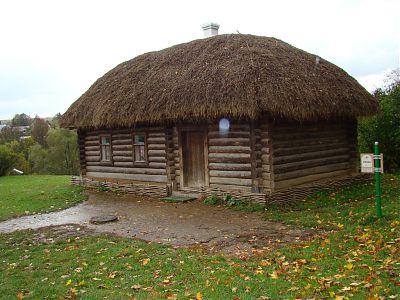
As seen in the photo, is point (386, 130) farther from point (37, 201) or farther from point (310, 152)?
point (37, 201)

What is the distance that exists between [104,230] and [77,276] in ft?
11.9

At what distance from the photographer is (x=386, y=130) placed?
19141 millimetres

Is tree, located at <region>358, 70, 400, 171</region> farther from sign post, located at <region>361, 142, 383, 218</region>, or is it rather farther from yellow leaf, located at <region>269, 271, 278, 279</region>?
A: yellow leaf, located at <region>269, 271, 278, 279</region>

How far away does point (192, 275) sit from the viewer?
670 centimetres

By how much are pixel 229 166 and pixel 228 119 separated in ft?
4.64

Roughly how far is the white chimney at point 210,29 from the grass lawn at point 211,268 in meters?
11.1

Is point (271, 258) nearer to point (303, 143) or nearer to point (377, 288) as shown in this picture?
point (377, 288)

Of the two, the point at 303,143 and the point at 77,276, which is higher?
the point at 303,143

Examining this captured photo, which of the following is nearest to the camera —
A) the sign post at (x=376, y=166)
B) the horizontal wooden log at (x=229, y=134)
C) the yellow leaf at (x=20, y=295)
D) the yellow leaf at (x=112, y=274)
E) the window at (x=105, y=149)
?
the yellow leaf at (x=20, y=295)

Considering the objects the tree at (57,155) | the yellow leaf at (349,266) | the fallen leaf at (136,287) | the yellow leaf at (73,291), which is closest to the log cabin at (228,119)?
the yellow leaf at (349,266)

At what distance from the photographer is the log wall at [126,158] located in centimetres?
1541

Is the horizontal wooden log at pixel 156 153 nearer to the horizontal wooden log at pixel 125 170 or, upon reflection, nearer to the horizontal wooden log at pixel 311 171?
the horizontal wooden log at pixel 125 170

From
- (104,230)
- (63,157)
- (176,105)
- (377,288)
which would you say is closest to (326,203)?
(176,105)

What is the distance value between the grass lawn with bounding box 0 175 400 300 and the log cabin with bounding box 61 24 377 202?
350 cm
